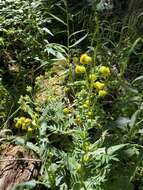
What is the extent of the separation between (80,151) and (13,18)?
132cm

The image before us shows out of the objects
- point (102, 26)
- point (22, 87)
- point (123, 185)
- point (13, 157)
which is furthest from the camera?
point (102, 26)

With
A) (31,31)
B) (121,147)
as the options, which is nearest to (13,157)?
(121,147)

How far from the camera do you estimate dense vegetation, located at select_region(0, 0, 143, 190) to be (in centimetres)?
190

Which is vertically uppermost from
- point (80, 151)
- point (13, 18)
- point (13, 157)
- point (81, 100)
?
point (13, 18)

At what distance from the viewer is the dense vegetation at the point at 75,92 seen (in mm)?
1903

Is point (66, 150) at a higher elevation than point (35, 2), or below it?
below

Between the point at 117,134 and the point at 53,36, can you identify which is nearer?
the point at 117,134

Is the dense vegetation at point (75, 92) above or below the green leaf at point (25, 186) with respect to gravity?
above

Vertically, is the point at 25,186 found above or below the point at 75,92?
below

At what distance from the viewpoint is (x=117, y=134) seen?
205cm

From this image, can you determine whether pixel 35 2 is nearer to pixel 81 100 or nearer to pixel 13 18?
pixel 13 18

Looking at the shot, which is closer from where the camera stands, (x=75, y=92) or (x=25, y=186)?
(x=25, y=186)

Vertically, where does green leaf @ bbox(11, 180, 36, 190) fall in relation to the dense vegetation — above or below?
below

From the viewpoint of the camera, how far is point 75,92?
8.00 ft
